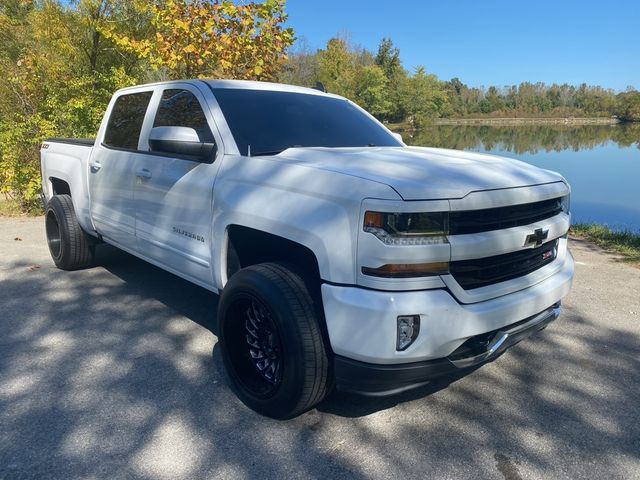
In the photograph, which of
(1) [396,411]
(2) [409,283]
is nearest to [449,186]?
(2) [409,283]

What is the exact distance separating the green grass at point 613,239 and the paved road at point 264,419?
9.15 ft

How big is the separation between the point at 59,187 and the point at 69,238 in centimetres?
92

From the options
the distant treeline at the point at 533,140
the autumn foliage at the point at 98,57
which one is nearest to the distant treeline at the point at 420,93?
the distant treeline at the point at 533,140

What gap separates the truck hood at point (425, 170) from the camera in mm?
2387

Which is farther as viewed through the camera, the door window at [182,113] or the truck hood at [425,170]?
the door window at [182,113]

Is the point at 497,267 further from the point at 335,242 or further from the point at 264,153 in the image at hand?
the point at 264,153

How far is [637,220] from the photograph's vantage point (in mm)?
13102

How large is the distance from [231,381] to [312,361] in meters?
0.81

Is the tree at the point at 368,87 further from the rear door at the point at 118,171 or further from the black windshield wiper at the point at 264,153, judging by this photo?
the black windshield wiper at the point at 264,153

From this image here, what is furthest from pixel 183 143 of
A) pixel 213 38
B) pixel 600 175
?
pixel 600 175

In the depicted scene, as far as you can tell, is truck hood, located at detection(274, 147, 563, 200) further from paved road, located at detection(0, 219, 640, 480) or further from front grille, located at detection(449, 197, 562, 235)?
paved road, located at detection(0, 219, 640, 480)

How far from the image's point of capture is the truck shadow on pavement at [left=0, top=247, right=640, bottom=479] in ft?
8.00

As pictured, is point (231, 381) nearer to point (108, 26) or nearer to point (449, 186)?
point (449, 186)

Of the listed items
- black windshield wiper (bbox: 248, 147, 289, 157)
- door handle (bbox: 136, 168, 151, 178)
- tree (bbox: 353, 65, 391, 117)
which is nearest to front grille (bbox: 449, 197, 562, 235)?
black windshield wiper (bbox: 248, 147, 289, 157)
